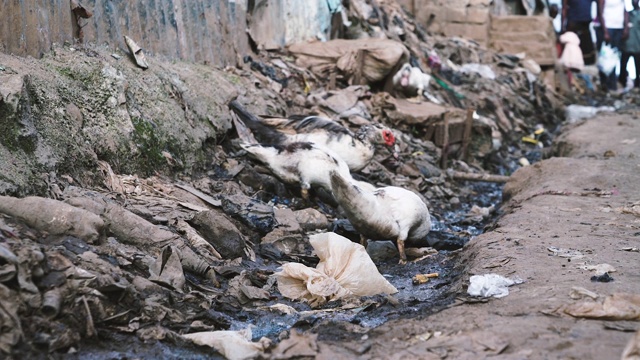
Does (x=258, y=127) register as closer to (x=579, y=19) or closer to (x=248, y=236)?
(x=248, y=236)

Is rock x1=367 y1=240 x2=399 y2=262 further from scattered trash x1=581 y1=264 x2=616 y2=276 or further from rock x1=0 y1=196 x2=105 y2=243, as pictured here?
rock x1=0 y1=196 x2=105 y2=243

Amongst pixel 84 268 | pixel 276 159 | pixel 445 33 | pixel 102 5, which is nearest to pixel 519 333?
pixel 84 268

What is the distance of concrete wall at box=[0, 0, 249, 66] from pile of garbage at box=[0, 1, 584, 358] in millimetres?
504

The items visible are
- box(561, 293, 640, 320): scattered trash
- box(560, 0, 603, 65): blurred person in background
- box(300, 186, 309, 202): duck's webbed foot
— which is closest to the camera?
box(561, 293, 640, 320): scattered trash

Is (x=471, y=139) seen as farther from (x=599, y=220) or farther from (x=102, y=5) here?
(x=102, y=5)

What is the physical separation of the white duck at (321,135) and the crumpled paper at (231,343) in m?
3.53

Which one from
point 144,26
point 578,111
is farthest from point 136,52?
point 578,111

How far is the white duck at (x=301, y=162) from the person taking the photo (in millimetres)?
6656

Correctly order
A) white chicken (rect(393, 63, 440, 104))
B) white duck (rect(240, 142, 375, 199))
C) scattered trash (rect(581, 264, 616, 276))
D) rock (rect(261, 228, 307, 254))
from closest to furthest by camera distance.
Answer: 1. scattered trash (rect(581, 264, 616, 276))
2. rock (rect(261, 228, 307, 254))
3. white duck (rect(240, 142, 375, 199))
4. white chicken (rect(393, 63, 440, 104))

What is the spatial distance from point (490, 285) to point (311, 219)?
8.13 feet

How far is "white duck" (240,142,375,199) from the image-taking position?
6.66 meters

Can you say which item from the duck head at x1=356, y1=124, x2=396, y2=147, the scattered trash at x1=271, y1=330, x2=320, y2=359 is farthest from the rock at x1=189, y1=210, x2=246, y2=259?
the duck head at x1=356, y1=124, x2=396, y2=147

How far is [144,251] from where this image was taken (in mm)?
4461

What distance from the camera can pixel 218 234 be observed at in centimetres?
517
